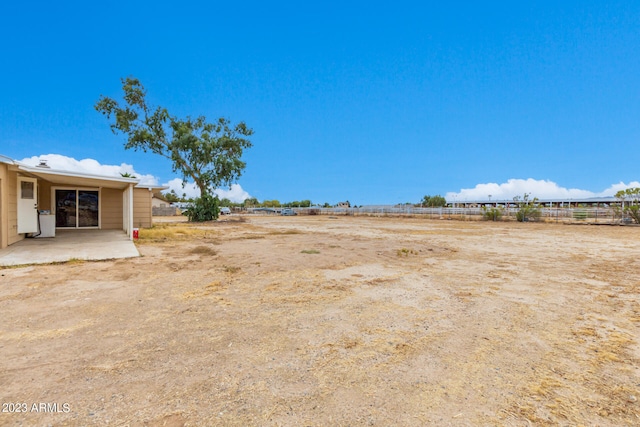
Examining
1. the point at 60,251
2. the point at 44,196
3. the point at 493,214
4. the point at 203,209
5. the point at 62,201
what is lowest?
the point at 60,251

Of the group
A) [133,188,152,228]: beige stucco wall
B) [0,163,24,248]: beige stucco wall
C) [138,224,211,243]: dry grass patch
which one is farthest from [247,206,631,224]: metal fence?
[0,163,24,248]: beige stucco wall

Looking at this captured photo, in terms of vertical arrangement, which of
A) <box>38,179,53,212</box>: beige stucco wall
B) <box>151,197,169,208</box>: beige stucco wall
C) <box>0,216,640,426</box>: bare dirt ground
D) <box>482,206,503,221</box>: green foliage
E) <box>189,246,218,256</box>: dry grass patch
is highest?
<box>151,197,169,208</box>: beige stucco wall

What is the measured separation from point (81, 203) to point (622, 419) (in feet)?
54.9

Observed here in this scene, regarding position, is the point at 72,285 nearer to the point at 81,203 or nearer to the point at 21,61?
the point at 81,203

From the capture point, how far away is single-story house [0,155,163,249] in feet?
26.1

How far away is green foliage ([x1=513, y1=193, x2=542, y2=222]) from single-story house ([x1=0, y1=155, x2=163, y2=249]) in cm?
2800

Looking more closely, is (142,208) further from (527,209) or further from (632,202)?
(632,202)

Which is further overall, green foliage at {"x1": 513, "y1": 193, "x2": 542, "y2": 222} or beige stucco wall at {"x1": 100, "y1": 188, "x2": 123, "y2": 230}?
green foliage at {"x1": 513, "y1": 193, "x2": 542, "y2": 222}

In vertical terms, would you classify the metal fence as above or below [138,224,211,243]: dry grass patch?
above

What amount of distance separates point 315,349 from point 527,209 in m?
29.1

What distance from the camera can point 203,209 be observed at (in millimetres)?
24547

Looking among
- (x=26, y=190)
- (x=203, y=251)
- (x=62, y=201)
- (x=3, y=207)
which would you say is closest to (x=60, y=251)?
(x=3, y=207)

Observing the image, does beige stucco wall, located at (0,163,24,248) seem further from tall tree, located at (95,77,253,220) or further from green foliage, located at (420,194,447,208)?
green foliage, located at (420,194,447,208)

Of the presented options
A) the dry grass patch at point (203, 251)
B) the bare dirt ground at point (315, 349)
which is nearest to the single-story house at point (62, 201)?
the dry grass patch at point (203, 251)
